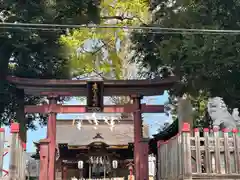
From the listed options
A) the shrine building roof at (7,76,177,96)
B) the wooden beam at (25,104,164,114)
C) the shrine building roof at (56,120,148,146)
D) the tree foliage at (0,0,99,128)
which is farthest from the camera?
the shrine building roof at (56,120,148,146)

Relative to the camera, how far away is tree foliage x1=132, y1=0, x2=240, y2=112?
10.1 metres

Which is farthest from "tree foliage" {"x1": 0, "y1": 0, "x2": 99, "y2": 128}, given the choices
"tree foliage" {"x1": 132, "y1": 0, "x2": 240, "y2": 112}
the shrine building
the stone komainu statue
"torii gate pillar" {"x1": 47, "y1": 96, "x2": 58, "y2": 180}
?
the stone komainu statue

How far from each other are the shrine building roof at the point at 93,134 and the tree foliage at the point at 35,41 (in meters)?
4.37

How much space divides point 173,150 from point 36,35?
20.3 feet

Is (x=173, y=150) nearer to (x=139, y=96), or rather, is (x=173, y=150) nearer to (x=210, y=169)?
(x=210, y=169)

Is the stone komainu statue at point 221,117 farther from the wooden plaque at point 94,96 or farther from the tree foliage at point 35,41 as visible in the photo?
the tree foliage at point 35,41

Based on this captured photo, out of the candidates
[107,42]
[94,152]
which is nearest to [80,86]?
[94,152]

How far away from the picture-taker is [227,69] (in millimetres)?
10219

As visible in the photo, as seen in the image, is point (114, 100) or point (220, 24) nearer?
point (220, 24)

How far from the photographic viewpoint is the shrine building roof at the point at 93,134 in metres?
19.0

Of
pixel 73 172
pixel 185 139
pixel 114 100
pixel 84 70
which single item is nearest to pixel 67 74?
pixel 84 70

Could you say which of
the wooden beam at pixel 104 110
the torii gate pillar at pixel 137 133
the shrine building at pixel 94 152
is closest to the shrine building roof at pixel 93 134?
the shrine building at pixel 94 152

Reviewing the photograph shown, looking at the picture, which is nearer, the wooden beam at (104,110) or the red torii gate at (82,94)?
the red torii gate at (82,94)

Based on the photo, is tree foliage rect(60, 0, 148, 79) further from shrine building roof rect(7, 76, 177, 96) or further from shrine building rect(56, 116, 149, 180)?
shrine building roof rect(7, 76, 177, 96)
